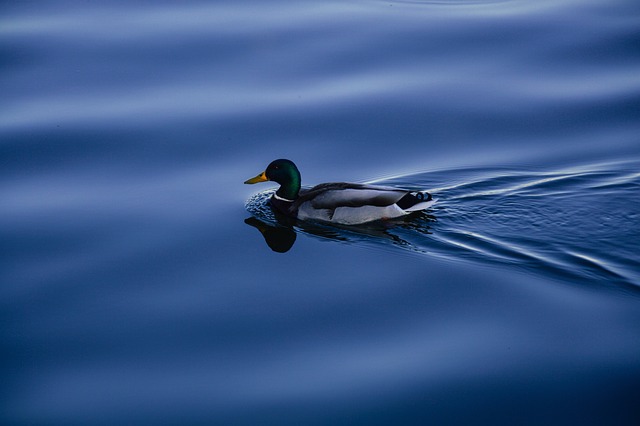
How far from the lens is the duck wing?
Answer: 400 inches

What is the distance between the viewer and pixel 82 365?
7.57 m

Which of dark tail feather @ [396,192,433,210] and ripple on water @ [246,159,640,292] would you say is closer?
ripple on water @ [246,159,640,292]

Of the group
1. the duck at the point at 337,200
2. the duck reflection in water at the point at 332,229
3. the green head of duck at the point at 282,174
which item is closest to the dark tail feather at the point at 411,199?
the duck at the point at 337,200

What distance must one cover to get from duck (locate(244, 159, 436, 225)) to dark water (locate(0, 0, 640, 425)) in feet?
0.52

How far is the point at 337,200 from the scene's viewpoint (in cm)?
1032

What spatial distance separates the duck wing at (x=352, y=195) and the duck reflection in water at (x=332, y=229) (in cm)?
27

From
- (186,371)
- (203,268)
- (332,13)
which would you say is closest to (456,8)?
(332,13)

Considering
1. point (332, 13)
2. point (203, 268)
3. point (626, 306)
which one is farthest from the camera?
point (332, 13)

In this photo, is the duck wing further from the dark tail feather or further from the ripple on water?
the ripple on water

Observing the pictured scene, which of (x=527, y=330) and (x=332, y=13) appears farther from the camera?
(x=332, y=13)

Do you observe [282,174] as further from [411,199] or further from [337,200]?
[411,199]

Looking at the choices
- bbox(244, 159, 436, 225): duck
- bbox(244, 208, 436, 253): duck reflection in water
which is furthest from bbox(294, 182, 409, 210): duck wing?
bbox(244, 208, 436, 253): duck reflection in water

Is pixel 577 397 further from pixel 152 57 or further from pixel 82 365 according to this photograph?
pixel 152 57

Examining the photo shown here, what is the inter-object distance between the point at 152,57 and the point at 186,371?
25.3 ft
